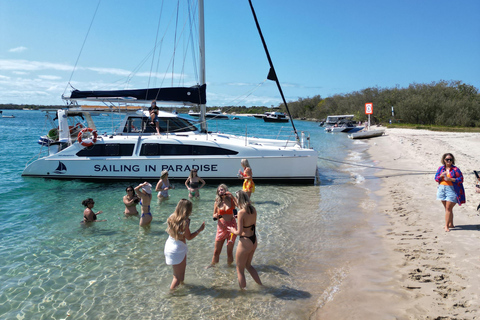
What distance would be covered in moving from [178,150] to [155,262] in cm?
702

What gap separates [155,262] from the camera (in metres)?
6.83

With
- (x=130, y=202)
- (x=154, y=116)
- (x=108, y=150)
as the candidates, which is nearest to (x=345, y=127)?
(x=154, y=116)

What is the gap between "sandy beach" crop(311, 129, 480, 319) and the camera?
4.75 meters

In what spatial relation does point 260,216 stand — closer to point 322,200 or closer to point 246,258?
point 322,200

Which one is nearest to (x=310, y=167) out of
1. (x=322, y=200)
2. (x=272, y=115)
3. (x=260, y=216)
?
(x=322, y=200)

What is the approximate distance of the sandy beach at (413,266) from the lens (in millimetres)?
4754

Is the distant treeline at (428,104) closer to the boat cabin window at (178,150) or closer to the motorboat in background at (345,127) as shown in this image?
the motorboat in background at (345,127)

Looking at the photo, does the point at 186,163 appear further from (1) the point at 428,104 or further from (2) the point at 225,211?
(1) the point at 428,104

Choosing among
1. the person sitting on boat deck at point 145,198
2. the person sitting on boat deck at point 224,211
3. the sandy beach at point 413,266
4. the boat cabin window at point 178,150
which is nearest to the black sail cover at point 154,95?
the boat cabin window at point 178,150

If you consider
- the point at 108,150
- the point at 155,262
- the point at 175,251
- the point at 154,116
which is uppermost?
the point at 154,116

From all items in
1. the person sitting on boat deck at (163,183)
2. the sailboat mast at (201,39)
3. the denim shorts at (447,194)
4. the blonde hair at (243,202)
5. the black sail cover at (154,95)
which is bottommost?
the person sitting on boat deck at (163,183)

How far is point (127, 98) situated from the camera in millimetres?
14055

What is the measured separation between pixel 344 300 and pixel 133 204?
615 cm

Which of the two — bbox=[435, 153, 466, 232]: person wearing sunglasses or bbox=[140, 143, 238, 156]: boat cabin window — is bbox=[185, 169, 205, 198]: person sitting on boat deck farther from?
bbox=[435, 153, 466, 232]: person wearing sunglasses
